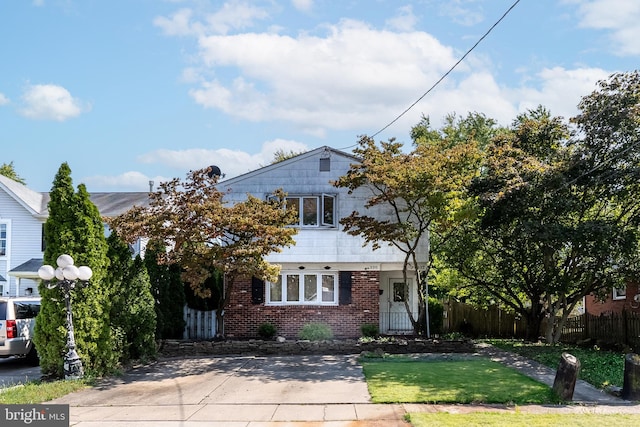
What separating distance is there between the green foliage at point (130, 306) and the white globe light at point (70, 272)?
6.12 feet

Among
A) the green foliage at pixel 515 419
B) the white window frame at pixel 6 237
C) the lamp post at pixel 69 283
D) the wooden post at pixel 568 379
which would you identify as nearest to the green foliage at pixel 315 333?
the lamp post at pixel 69 283

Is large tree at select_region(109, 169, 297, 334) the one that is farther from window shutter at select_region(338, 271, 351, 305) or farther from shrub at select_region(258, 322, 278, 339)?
window shutter at select_region(338, 271, 351, 305)

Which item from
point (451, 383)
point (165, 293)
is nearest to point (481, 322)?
point (165, 293)

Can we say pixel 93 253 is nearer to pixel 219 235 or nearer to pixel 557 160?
pixel 219 235

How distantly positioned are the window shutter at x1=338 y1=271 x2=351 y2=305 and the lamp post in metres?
9.84

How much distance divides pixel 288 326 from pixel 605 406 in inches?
473

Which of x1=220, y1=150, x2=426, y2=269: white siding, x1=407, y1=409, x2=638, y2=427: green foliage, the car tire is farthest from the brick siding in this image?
x1=407, y1=409, x2=638, y2=427: green foliage

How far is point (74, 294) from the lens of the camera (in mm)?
12602

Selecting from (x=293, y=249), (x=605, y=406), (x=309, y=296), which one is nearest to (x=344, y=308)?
(x=309, y=296)

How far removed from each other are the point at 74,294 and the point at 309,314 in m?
9.39

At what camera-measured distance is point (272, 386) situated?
39.2 feet

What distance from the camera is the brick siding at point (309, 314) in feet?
67.0

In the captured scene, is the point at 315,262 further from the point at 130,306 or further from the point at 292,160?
the point at 130,306

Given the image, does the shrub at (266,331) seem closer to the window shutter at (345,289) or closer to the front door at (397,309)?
the window shutter at (345,289)
